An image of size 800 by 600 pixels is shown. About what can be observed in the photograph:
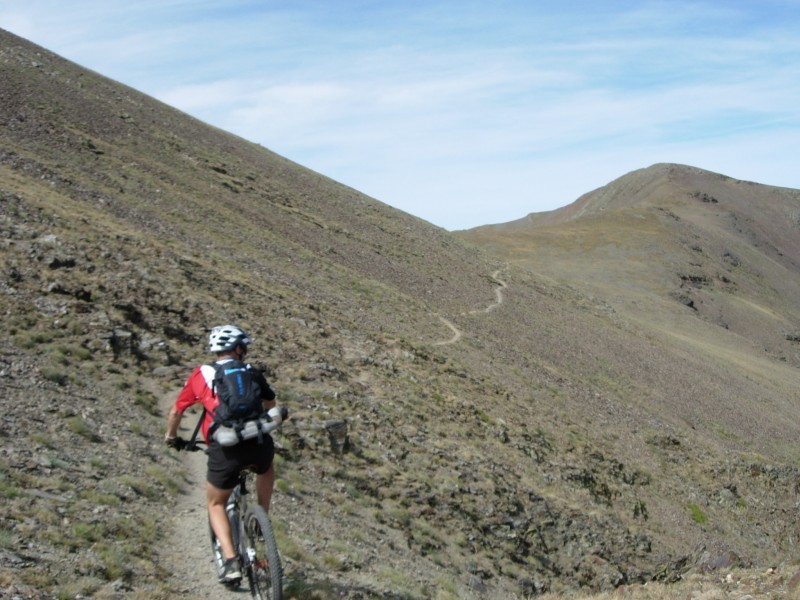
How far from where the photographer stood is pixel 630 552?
66.6ft

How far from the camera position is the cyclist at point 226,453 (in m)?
7.88

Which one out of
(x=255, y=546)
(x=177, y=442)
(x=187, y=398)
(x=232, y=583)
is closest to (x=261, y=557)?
(x=255, y=546)

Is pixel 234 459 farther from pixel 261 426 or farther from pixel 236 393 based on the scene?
pixel 236 393

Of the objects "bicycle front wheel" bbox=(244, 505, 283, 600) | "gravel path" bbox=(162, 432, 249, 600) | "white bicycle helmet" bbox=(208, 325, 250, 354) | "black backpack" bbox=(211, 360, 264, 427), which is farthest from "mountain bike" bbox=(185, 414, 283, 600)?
"white bicycle helmet" bbox=(208, 325, 250, 354)

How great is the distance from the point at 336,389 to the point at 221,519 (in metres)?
12.0

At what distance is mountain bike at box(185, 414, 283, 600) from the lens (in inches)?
288

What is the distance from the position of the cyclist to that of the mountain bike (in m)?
0.12

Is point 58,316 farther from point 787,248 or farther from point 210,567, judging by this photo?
point 787,248

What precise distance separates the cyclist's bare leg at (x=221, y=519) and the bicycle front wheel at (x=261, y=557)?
221 mm

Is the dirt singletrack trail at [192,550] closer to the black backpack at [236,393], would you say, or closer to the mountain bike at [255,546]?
the mountain bike at [255,546]

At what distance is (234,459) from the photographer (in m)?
7.86

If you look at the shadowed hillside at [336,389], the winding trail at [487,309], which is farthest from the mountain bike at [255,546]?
the winding trail at [487,309]

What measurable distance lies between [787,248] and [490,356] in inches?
4701

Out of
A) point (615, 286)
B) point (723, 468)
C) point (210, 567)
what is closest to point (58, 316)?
point (210, 567)
